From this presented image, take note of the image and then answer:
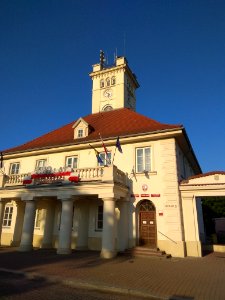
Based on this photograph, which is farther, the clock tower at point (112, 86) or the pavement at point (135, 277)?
the clock tower at point (112, 86)

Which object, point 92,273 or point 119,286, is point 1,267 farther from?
point 119,286

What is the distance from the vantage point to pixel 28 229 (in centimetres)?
1692

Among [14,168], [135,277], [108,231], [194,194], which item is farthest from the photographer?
[14,168]

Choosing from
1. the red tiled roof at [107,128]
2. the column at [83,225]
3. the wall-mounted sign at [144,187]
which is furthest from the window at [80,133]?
the wall-mounted sign at [144,187]

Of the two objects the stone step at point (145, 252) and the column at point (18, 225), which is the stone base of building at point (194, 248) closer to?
the stone step at point (145, 252)

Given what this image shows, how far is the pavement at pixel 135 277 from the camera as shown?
288 inches

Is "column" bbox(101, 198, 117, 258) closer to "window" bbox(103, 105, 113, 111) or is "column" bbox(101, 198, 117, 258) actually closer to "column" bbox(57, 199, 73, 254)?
"column" bbox(57, 199, 73, 254)

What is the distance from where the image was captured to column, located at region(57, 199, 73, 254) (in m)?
15.1

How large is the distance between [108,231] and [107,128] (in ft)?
32.6

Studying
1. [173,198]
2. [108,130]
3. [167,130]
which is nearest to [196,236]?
[173,198]

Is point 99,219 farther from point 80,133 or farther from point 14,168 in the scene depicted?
point 14,168

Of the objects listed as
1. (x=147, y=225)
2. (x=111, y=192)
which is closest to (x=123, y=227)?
(x=147, y=225)

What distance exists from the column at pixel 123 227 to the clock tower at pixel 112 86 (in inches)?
623

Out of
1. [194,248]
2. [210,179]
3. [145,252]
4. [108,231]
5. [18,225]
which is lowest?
[145,252]
